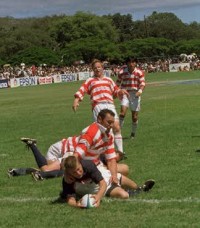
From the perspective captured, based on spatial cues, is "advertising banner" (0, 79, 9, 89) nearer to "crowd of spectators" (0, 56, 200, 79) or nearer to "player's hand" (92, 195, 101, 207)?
"crowd of spectators" (0, 56, 200, 79)

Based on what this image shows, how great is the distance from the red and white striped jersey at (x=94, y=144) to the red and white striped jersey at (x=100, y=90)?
3.86 m

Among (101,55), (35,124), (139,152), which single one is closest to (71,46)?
(101,55)

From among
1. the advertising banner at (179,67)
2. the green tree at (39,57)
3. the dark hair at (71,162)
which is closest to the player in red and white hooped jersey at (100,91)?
the dark hair at (71,162)

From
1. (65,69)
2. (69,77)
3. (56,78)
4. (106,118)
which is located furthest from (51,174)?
(65,69)

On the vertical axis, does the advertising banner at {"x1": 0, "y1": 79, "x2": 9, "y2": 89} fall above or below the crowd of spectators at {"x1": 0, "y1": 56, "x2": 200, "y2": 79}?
below

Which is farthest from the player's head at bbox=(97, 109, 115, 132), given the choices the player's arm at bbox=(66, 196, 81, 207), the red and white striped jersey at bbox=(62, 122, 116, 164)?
the player's arm at bbox=(66, 196, 81, 207)

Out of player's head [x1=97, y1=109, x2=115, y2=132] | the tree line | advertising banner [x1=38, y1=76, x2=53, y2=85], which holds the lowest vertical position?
advertising banner [x1=38, y1=76, x2=53, y2=85]

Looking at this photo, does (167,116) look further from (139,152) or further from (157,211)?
(157,211)

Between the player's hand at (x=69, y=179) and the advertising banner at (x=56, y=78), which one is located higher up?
the player's hand at (x=69, y=179)

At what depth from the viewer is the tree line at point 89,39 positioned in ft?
319

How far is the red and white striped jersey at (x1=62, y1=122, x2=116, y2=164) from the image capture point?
28.0 ft

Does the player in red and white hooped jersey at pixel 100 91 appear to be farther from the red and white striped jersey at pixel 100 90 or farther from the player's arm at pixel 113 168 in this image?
the player's arm at pixel 113 168

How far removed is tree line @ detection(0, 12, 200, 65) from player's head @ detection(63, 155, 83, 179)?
244ft

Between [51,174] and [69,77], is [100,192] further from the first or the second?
[69,77]
